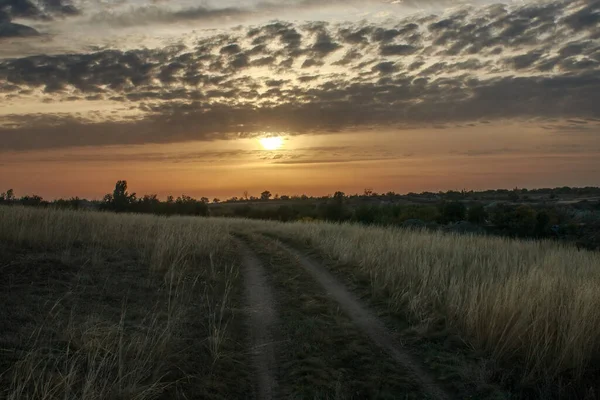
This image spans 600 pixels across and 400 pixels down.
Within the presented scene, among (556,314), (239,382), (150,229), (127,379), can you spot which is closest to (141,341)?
(127,379)

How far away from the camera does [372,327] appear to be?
9.41m

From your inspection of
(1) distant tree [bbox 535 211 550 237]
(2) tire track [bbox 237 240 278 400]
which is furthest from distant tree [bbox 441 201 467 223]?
(2) tire track [bbox 237 240 278 400]

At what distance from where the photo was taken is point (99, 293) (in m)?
9.50

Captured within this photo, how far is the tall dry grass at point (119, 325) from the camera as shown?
5.36m

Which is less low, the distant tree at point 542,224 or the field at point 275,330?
the distant tree at point 542,224

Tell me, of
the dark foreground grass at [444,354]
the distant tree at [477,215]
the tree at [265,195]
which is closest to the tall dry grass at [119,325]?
the dark foreground grass at [444,354]

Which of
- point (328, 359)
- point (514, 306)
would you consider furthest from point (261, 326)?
point (514, 306)

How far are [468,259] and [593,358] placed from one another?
26.7 feet

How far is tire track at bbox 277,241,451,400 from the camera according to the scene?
693 cm

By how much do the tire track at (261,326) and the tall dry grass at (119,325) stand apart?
1.93 feet

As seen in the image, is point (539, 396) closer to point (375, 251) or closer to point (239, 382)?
point (239, 382)

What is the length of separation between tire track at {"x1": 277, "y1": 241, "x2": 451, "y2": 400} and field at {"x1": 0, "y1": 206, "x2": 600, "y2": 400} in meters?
0.04

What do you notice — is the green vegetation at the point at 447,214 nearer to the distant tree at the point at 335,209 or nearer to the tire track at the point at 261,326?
the distant tree at the point at 335,209

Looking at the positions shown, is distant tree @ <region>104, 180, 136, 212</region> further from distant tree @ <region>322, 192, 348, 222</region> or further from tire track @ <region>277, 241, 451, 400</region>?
tire track @ <region>277, 241, 451, 400</region>
